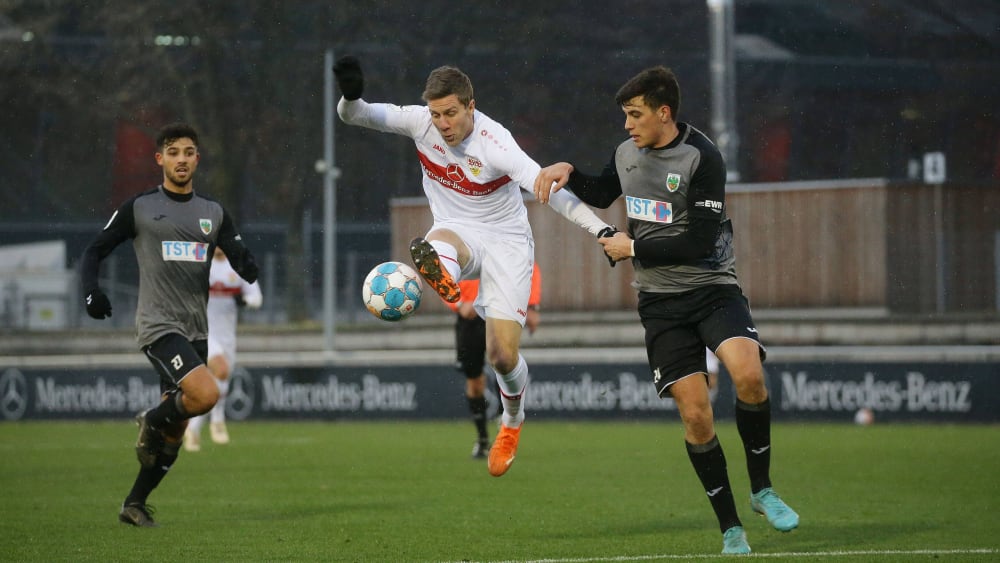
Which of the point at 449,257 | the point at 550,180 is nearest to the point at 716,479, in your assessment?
the point at 550,180

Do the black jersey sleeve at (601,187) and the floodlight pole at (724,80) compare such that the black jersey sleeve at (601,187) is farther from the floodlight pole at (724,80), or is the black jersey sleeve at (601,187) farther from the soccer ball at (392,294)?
the floodlight pole at (724,80)

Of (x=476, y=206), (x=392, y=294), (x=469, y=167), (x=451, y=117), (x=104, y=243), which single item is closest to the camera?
(x=392, y=294)

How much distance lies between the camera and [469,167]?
8328mm

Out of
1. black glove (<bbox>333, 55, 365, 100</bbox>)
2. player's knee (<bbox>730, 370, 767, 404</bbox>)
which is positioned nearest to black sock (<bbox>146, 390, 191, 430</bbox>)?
black glove (<bbox>333, 55, 365, 100</bbox>)

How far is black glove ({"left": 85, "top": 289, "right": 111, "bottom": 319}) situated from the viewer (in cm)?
862

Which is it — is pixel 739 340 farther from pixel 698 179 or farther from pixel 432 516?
pixel 432 516

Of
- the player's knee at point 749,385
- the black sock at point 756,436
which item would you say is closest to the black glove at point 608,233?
the player's knee at point 749,385

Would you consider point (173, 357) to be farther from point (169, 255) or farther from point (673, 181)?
point (673, 181)

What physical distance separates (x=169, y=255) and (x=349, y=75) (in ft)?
6.76

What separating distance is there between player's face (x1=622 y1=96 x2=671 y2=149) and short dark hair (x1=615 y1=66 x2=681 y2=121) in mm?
23

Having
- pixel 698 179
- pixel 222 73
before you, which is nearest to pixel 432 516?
pixel 698 179

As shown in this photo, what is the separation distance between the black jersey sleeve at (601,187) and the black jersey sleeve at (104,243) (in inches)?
120

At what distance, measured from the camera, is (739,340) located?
715cm

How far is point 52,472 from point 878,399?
10624mm
